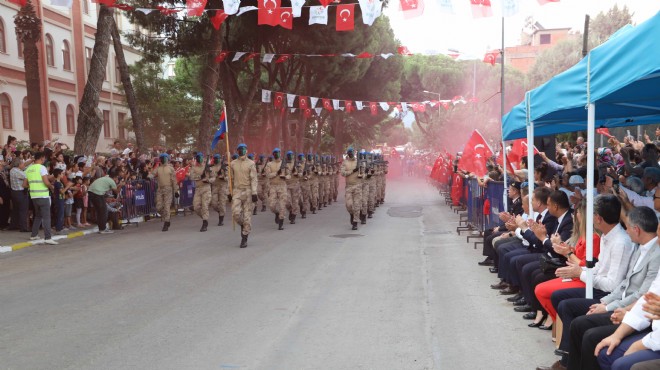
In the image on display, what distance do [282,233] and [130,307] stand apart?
24.0ft

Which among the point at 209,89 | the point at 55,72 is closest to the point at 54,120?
the point at 55,72

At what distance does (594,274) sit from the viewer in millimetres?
5074

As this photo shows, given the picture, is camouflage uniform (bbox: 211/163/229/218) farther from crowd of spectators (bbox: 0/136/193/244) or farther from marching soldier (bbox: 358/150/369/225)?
marching soldier (bbox: 358/150/369/225)

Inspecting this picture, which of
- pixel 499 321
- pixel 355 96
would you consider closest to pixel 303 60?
pixel 355 96

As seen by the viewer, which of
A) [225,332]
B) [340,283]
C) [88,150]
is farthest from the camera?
[88,150]

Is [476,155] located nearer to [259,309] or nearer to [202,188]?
[259,309]

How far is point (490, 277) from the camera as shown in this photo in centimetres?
874

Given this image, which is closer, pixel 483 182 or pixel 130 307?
pixel 130 307

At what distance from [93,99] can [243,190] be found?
752 cm

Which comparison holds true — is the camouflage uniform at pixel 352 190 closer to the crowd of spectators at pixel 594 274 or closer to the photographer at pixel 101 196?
the photographer at pixel 101 196

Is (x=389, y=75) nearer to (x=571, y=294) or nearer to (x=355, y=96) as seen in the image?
(x=355, y=96)

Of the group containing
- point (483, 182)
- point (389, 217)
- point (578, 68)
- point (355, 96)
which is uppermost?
point (355, 96)

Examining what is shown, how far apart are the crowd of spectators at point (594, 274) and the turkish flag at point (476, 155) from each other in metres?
Answer: 3.38

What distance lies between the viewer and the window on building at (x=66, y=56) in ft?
108
